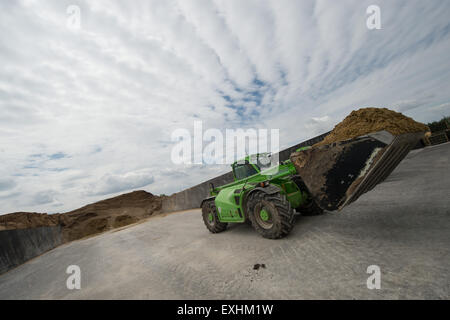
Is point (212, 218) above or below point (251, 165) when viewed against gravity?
below

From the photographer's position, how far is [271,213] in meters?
3.85

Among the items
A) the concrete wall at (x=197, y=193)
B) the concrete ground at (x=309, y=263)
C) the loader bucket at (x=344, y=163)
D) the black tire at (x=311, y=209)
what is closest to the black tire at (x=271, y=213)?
the concrete ground at (x=309, y=263)

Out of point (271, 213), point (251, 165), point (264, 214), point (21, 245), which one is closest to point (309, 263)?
point (271, 213)

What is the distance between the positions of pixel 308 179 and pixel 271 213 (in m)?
1.01

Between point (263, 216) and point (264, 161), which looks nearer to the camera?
point (263, 216)

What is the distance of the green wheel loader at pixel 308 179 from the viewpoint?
295cm

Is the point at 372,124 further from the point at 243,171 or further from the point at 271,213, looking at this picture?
the point at 243,171

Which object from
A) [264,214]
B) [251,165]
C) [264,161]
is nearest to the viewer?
[264,214]

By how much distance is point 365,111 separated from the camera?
3.34 m

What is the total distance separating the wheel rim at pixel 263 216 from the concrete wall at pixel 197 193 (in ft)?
24.6

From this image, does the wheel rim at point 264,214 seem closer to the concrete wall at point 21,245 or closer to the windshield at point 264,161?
the windshield at point 264,161
